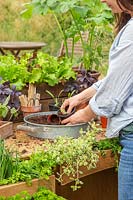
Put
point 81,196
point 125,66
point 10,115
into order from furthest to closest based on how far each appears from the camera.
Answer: point 81,196 → point 10,115 → point 125,66

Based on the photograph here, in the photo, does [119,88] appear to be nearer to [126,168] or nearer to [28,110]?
[126,168]

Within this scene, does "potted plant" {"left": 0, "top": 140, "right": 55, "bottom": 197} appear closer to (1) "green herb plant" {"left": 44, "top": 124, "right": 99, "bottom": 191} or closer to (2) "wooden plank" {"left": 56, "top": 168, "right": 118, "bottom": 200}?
(1) "green herb plant" {"left": 44, "top": 124, "right": 99, "bottom": 191}

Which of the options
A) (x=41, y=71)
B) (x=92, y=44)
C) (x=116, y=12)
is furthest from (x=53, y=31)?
(x=116, y=12)

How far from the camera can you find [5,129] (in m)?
2.14

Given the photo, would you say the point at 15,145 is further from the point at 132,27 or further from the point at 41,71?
the point at 132,27

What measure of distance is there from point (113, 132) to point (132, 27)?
1.20 ft

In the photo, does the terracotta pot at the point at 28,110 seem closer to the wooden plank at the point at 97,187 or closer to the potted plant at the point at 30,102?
the potted plant at the point at 30,102

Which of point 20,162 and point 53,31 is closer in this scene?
point 20,162

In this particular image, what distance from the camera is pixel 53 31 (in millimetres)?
8516

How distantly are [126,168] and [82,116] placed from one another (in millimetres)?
277

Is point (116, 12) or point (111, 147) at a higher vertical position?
point (116, 12)

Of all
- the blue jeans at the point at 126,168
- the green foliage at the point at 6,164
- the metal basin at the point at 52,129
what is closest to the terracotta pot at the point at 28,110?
the metal basin at the point at 52,129

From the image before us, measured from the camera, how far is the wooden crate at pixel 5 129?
6.96ft

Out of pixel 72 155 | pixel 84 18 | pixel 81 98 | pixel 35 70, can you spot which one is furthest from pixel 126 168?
pixel 84 18
